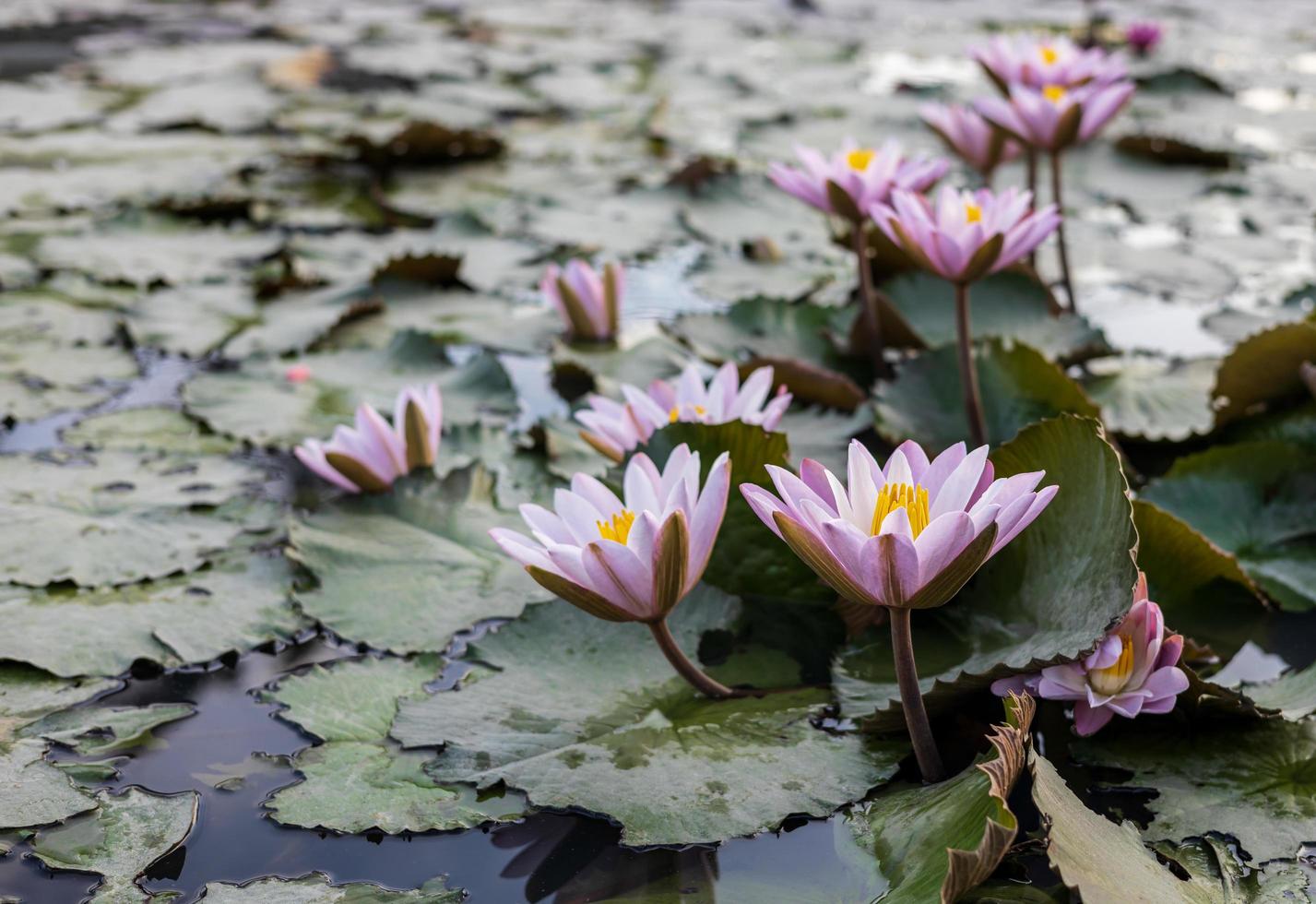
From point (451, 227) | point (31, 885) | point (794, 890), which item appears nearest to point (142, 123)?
point (451, 227)

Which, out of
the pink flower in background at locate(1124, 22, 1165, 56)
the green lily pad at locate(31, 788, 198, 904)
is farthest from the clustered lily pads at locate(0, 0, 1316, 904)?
the pink flower in background at locate(1124, 22, 1165, 56)

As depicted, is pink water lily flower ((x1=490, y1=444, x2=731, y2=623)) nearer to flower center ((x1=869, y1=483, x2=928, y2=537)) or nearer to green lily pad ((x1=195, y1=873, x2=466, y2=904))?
flower center ((x1=869, y1=483, x2=928, y2=537))

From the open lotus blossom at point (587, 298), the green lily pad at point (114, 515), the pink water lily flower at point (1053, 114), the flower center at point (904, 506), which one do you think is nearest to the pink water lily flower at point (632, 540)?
the flower center at point (904, 506)

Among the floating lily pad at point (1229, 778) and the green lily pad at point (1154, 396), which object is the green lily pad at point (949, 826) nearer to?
the floating lily pad at point (1229, 778)

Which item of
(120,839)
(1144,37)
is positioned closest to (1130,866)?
(120,839)

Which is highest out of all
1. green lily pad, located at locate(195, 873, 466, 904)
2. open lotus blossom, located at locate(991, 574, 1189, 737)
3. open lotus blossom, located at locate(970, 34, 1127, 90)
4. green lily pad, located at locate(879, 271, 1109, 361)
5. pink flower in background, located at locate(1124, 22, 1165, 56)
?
open lotus blossom, located at locate(970, 34, 1127, 90)

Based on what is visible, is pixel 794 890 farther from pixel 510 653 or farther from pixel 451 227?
pixel 451 227

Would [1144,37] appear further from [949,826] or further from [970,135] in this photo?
[949,826]
